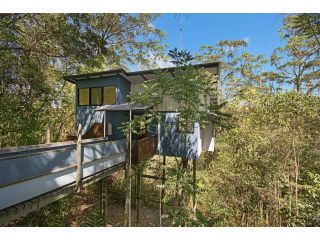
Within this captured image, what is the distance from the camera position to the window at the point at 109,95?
34.6ft

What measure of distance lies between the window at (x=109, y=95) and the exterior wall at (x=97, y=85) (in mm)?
211

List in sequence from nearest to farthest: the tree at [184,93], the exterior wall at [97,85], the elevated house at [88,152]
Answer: the elevated house at [88,152] < the tree at [184,93] < the exterior wall at [97,85]

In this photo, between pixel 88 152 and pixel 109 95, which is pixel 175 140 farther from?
pixel 88 152

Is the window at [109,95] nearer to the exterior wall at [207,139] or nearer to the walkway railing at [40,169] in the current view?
the walkway railing at [40,169]

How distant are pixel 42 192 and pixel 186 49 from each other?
540cm

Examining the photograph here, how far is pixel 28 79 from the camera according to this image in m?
9.59

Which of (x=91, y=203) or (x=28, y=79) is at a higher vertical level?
(x=28, y=79)

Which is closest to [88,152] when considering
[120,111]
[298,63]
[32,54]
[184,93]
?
[184,93]

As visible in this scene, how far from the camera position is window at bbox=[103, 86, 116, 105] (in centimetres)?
1053

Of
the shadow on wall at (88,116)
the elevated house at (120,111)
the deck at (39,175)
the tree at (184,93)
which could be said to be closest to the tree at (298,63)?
the elevated house at (120,111)

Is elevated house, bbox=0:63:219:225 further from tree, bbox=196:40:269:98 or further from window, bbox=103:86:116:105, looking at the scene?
tree, bbox=196:40:269:98
